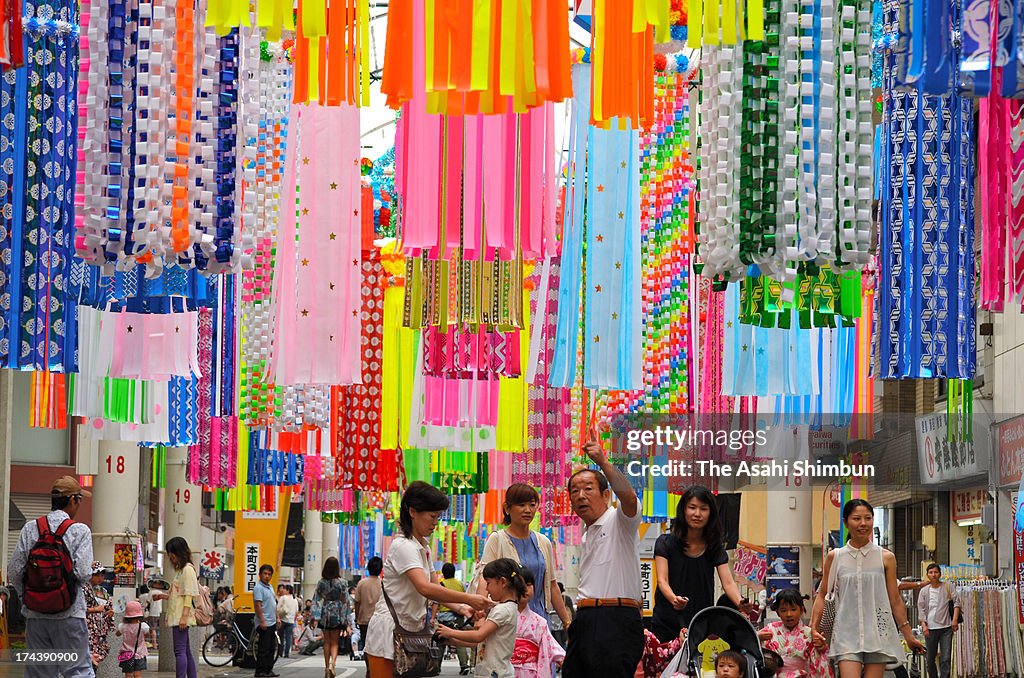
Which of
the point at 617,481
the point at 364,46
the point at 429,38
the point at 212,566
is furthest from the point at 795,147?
the point at 212,566

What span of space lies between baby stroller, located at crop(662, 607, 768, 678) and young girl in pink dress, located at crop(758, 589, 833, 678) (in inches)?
70.1

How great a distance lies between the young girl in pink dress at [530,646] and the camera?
764 centimetres

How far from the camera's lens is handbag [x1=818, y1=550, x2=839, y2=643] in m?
8.70

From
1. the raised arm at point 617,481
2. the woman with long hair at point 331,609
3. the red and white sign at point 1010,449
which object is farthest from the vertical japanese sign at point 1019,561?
the woman with long hair at point 331,609

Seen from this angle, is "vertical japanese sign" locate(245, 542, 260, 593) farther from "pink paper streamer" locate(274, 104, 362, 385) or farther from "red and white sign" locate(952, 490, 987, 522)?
"pink paper streamer" locate(274, 104, 362, 385)

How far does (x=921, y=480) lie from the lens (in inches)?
855

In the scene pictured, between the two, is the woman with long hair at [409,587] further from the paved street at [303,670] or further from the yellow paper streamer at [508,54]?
the paved street at [303,670]

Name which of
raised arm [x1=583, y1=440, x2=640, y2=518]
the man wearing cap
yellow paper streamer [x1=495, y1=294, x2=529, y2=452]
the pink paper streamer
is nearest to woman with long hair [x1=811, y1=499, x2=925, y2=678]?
raised arm [x1=583, y1=440, x2=640, y2=518]

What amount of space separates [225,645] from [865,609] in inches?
598

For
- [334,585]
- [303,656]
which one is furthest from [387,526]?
[334,585]

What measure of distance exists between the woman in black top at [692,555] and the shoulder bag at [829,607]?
116cm

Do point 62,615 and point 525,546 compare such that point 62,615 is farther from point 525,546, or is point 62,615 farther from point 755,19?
point 755,19

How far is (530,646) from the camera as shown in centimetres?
769

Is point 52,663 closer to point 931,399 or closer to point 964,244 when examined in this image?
point 964,244
